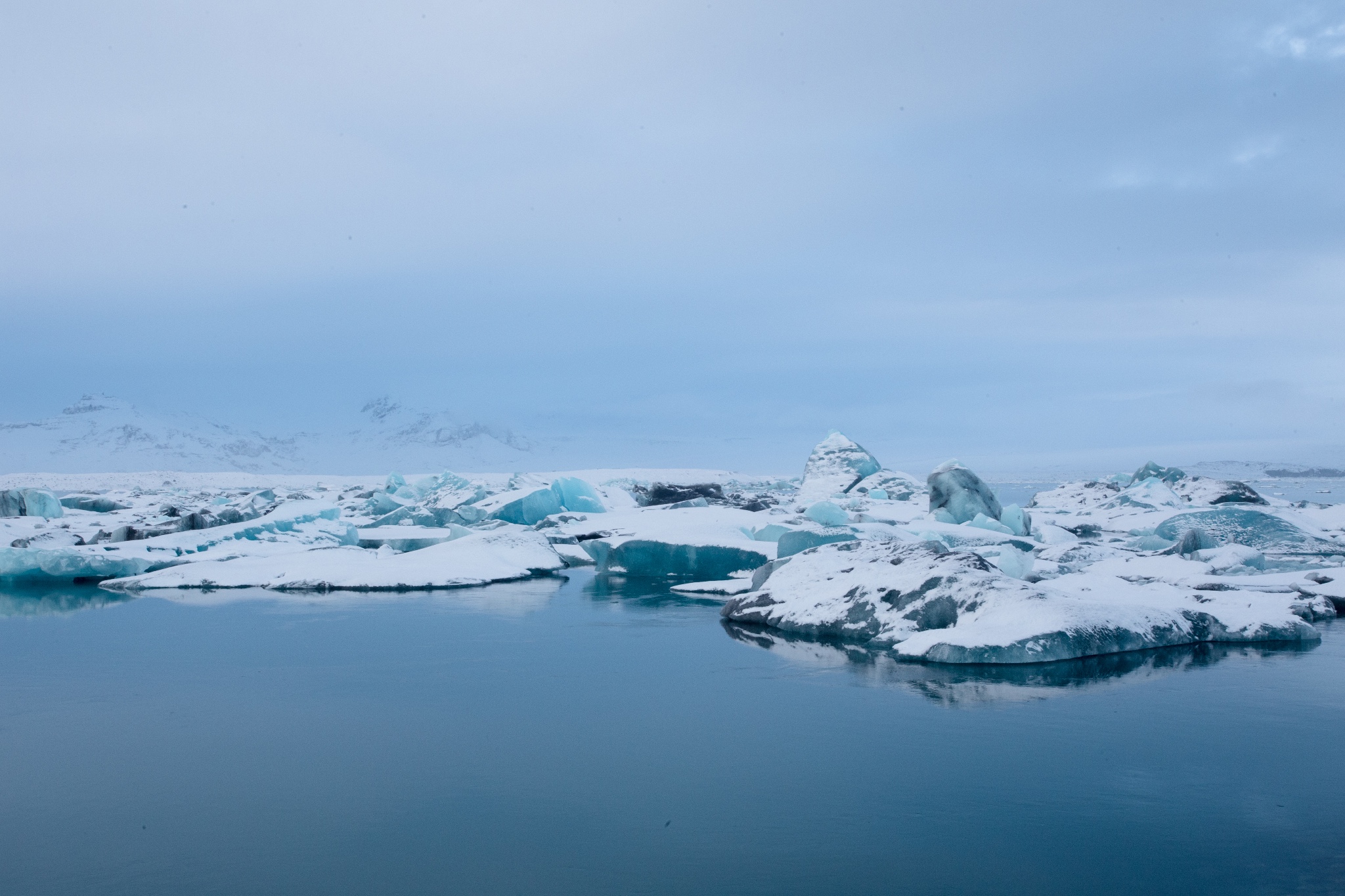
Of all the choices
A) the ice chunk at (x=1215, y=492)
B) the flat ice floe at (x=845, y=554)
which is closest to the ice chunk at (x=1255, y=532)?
the flat ice floe at (x=845, y=554)

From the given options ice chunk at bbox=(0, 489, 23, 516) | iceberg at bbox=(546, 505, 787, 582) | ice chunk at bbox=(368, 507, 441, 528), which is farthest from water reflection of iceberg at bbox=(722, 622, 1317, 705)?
ice chunk at bbox=(0, 489, 23, 516)

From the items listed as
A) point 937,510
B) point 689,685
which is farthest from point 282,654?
point 937,510

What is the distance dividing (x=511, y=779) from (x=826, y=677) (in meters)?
2.57

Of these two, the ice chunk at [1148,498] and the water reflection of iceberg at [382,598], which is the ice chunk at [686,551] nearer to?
the water reflection of iceberg at [382,598]

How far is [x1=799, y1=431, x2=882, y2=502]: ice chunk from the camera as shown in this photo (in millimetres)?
24688

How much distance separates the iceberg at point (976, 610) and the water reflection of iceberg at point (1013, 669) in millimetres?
83

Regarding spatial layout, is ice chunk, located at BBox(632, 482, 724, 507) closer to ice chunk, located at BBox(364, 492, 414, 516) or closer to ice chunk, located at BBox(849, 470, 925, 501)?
ice chunk, located at BBox(849, 470, 925, 501)

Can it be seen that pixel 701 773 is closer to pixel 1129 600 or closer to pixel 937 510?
pixel 1129 600

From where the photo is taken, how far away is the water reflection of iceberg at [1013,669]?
537 centimetres

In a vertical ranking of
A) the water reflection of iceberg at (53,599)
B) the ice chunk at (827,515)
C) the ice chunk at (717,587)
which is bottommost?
the water reflection of iceberg at (53,599)

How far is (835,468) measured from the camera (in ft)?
85.0

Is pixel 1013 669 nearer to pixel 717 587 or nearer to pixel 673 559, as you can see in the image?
pixel 717 587

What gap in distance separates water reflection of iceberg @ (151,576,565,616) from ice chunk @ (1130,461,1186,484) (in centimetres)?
2094

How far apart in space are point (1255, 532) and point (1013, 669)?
342 inches
